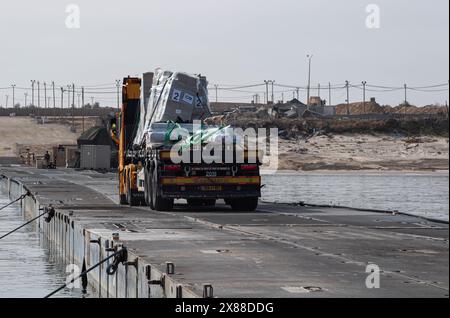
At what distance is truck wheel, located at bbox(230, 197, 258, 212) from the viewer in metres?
38.2

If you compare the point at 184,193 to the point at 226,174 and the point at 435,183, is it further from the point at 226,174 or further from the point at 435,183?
the point at 435,183

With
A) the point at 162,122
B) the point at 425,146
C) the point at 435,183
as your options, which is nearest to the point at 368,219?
the point at 162,122

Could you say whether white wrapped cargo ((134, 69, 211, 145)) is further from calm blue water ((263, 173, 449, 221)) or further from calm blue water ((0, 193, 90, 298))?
calm blue water ((263, 173, 449, 221))

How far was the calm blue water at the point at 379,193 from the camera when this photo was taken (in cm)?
5119

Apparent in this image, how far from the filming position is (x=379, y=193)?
66000mm

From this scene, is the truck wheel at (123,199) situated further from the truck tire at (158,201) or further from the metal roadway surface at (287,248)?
the truck tire at (158,201)

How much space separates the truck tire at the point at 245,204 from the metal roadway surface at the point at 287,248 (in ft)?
1.67

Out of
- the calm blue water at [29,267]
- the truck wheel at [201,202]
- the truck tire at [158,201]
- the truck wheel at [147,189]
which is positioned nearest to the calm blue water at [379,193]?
the truck wheel at [201,202]

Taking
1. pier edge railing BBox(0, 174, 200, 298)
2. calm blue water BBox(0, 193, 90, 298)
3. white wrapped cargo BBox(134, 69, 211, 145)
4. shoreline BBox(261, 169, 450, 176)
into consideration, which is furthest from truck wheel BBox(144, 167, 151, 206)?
shoreline BBox(261, 169, 450, 176)

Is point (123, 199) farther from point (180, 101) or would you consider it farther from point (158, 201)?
point (158, 201)

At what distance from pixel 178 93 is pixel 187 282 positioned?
2257 cm

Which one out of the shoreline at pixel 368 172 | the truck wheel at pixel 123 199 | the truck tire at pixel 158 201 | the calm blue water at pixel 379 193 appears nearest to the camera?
the truck tire at pixel 158 201

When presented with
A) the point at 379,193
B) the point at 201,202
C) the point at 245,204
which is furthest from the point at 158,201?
the point at 379,193

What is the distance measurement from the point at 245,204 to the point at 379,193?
28433 millimetres
